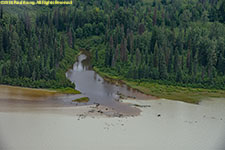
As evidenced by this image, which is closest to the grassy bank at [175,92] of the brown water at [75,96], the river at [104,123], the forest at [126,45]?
the forest at [126,45]

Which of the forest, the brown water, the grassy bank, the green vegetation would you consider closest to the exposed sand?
the brown water

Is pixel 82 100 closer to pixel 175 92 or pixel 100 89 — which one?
pixel 100 89

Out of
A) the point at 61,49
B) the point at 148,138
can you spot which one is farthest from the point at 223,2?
the point at 148,138

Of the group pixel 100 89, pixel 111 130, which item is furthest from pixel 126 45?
pixel 111 130

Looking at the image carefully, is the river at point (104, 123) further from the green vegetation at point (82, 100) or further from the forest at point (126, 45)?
the forest at point (126, 45)

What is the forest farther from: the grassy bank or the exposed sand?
the exposed sand

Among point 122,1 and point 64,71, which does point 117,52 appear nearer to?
point 64,71
